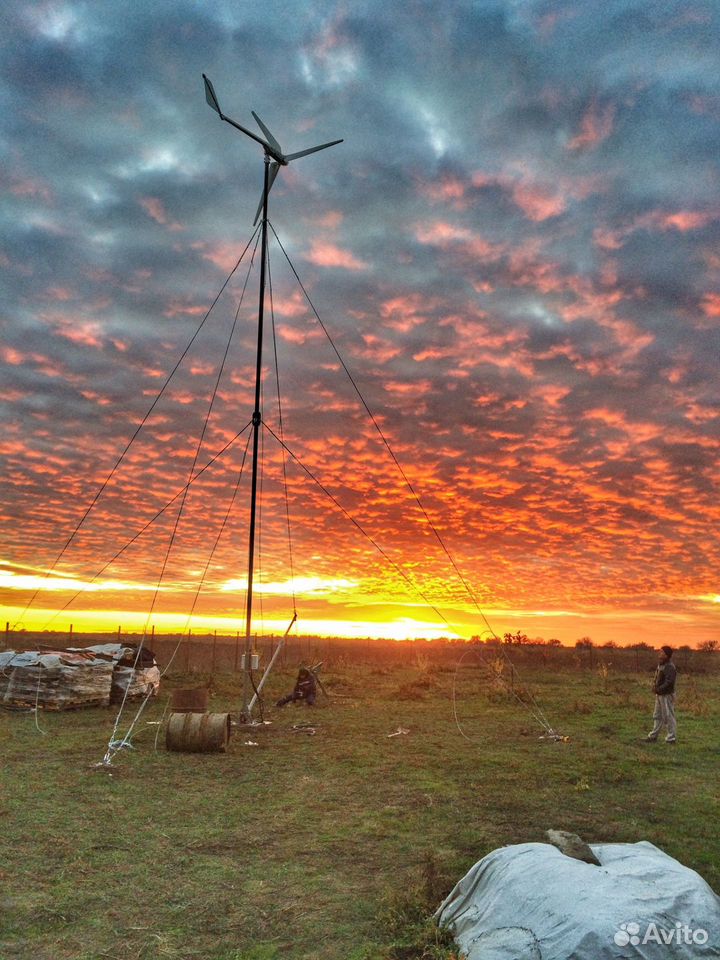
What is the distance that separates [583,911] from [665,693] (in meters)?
14.5

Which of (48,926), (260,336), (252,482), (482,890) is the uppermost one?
(260,336)

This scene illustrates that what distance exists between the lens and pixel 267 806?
38.5 feet

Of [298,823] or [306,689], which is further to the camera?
[306,689]

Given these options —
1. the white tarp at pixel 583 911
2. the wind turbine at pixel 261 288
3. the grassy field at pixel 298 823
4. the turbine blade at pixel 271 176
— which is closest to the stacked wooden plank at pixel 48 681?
the grassy field at pixel 298 823

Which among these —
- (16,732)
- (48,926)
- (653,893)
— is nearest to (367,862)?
(48,926)

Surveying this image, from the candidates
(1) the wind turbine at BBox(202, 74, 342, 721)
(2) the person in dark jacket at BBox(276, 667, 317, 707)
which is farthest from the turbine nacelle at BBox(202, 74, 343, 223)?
(2) the person in dark jacket at BBox(276, 667, 317, 707)

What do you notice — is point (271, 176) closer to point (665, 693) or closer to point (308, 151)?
point (308, 151)

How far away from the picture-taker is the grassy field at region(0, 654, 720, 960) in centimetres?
694

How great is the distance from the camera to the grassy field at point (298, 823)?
22.8 feet

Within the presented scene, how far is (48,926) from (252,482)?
45.8 feet

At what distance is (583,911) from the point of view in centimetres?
523

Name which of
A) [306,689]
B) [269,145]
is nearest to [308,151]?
[269,145]

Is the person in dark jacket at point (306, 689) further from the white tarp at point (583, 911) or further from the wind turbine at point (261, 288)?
the white tarp at point (583, 911)

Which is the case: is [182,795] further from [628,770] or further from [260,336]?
[260,336]
